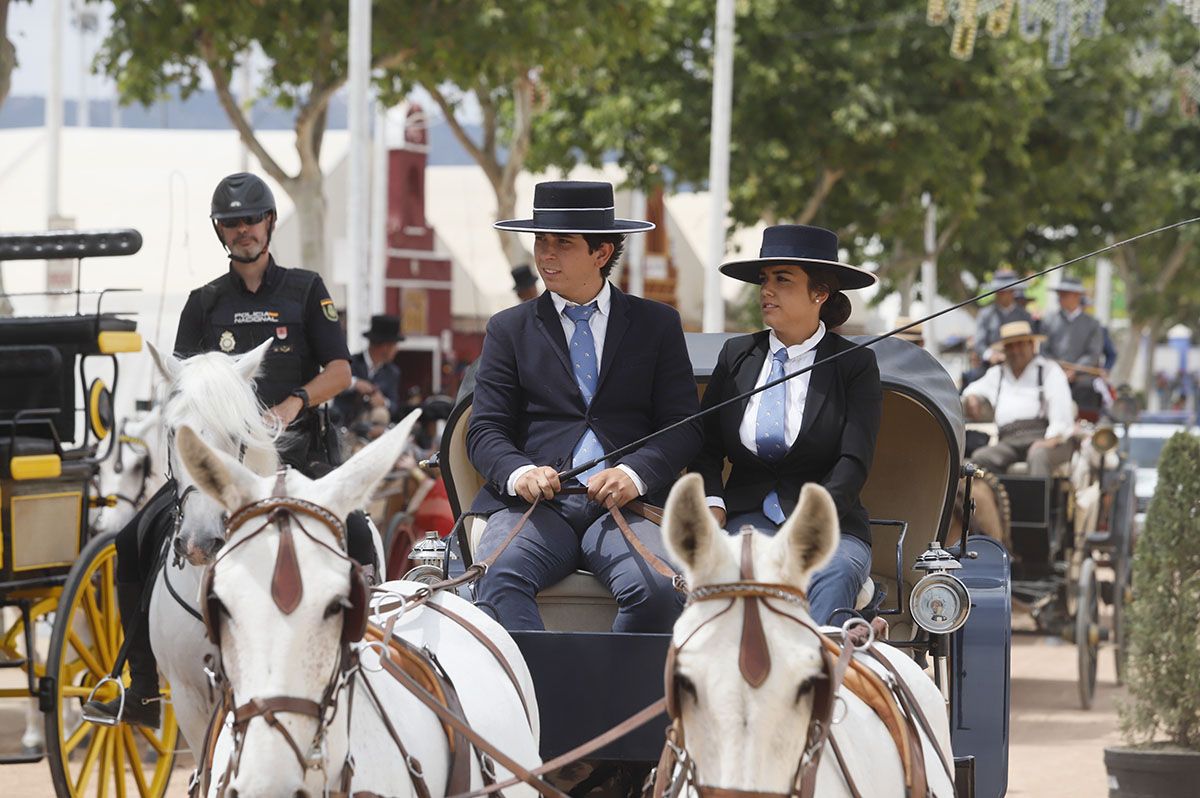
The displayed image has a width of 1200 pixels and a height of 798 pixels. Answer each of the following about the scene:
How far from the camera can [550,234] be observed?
5.96 meters

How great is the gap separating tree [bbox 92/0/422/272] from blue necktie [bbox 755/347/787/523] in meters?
12.4

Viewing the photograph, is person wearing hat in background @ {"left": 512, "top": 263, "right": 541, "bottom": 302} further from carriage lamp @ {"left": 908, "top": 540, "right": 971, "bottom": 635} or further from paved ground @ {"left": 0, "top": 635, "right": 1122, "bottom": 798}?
carriage lamp @ {"left": 908, "top": 540, "right": 971, "bottom": 635}

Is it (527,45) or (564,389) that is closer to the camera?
(564,389)

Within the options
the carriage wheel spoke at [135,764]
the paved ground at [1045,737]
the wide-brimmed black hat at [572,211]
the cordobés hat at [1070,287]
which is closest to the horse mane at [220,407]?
the wide-brimmed black hat at [572,211]

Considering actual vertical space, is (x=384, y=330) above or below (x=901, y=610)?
above

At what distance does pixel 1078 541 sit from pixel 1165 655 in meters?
5.49

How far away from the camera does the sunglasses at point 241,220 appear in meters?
7.10

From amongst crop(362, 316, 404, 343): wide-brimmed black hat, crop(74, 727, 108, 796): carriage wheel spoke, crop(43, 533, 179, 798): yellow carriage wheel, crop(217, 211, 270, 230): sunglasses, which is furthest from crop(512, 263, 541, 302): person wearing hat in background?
crop(217, 211, 270, 230): sunglasses

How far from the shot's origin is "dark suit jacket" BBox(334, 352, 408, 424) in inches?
517

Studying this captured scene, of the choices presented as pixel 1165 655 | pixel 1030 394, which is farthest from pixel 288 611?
pixel 1030 394

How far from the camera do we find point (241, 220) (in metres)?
7.12

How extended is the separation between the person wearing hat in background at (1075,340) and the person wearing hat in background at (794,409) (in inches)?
407

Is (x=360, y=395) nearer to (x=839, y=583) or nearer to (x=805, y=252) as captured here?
(x=805, y=252)

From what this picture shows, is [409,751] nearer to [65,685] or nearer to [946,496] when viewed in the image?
[946,496]
